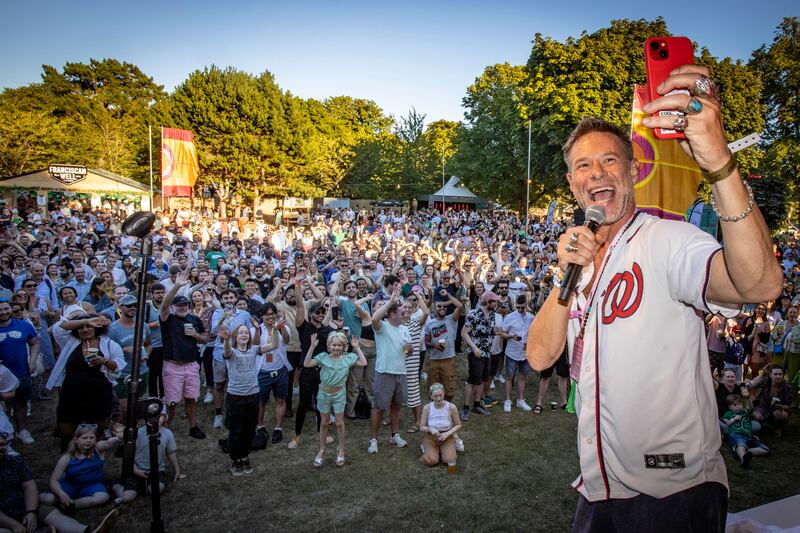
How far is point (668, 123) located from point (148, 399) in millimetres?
4217

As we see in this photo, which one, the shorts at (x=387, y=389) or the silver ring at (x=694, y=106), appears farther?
the shorts at (x=387, y=389)

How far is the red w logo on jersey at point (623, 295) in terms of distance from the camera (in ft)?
4.39

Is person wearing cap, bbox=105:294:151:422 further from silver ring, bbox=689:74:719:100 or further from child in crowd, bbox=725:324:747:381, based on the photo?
child in crowd, bbox=725:324:747:381

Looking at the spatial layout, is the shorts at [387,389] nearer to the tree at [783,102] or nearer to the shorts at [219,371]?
the shorts at [219,371]

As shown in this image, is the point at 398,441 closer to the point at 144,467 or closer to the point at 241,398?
the point at 241,398

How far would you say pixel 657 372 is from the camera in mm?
1289

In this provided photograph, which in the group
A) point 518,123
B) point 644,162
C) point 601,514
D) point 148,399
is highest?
point 518,123

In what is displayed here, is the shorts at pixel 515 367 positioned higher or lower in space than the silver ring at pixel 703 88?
lower

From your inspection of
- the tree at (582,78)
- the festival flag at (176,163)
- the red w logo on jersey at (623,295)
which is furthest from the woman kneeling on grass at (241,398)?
the festival flag at (176,163)

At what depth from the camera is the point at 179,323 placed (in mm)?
6512

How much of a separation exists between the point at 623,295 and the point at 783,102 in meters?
30.9

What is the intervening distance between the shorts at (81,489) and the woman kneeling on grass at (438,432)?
3.56 meters

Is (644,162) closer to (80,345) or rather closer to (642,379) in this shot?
(642,379)

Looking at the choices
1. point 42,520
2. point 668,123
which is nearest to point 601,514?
point 668,123
